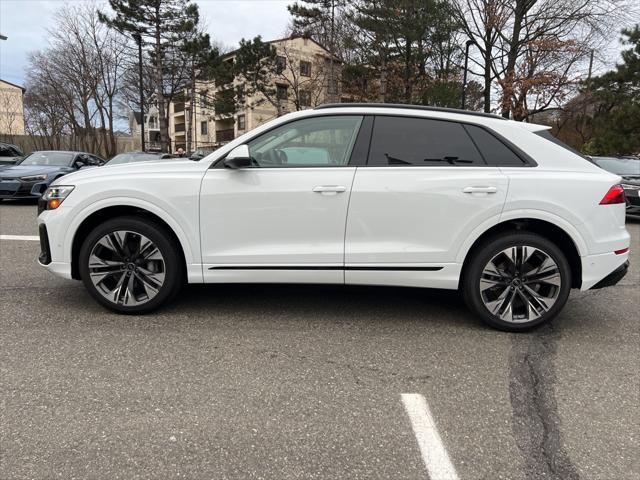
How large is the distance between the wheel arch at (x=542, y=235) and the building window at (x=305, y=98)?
107 ft

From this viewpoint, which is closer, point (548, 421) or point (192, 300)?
point (548, 421)

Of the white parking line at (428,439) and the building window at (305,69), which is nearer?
the white parking line at (428,439)

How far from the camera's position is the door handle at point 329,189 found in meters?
3.66

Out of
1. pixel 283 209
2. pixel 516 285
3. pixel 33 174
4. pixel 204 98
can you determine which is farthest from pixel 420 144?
pixel 204 98

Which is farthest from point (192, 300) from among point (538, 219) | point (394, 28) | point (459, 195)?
point (394, 28)

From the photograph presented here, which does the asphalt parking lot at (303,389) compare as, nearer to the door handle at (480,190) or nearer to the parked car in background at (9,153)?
the door handle at (480,190)

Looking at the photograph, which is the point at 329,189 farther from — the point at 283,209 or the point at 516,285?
the point at 516,285

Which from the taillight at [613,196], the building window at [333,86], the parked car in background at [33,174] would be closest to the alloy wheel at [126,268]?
the taillight at [613,196]

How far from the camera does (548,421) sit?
263 centimetres

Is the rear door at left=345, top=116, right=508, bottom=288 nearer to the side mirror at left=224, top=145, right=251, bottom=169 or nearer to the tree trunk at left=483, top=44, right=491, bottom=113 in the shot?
the side mirror at left=224, top=145, right=251, bottom=169

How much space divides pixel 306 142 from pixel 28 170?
33.2 ft

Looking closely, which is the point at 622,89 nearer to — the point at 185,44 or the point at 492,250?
the point at 185,44

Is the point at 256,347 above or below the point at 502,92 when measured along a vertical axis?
below

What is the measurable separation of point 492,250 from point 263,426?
7.23 feet
